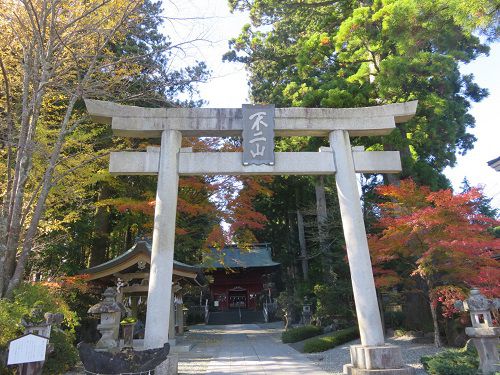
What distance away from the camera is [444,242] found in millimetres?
7730

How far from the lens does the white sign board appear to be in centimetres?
507

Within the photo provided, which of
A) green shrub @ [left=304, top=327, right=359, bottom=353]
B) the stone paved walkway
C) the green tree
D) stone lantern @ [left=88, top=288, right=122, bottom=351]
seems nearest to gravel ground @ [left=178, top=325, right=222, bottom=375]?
the stone paved walkway

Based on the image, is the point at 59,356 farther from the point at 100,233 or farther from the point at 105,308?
the point at 100,233

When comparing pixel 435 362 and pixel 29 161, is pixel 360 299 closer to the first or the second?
pixel 435 362

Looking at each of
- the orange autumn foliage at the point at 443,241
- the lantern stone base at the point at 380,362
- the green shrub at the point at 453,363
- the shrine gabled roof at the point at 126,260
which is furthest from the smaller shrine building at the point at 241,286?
the lantern stone base at the point at 380,362

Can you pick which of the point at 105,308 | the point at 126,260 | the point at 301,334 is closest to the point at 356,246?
the point at 105,308

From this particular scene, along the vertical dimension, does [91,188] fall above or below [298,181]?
below

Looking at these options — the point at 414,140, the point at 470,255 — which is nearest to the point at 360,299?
the point at 470,255

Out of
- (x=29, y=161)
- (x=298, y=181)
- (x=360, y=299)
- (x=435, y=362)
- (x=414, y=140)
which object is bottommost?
(x=435, y=362)

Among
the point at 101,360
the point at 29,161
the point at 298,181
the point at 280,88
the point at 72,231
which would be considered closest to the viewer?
the point at 101,360

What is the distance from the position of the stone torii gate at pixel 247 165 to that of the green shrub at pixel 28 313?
2.32 metres

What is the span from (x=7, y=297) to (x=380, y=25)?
12.7 meters

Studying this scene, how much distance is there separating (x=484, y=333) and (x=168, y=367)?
216 inches

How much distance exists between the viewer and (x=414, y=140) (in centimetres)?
1148
